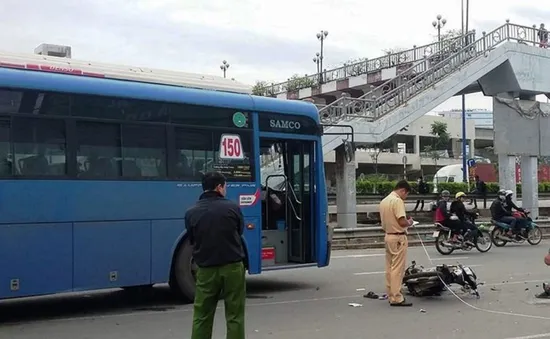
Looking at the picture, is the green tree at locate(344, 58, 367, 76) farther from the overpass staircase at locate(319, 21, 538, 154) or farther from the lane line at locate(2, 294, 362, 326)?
the lane line at locate(2, 294, 362, 326)

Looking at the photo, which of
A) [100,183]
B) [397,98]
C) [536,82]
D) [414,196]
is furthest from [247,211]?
[414,196]

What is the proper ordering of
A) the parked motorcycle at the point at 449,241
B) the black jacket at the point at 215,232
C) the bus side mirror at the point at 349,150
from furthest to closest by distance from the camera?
1. the parked motorcycle at the point at 449,241
2. the bus side mirror at the point at 349,150
3. the black jacket at the point at 215,232

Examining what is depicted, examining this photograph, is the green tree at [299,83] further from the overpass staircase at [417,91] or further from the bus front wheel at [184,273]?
the bus front wheel at [184,273]

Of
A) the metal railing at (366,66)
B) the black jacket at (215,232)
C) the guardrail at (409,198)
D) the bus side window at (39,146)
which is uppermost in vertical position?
the metal railing at (366,66)

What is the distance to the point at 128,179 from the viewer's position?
9.01m

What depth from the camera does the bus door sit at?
1096cm

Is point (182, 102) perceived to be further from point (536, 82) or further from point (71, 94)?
point (536, 82)

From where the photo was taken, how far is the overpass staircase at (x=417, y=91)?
23.0 m

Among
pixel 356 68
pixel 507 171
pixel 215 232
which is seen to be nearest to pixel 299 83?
pixel 356 68

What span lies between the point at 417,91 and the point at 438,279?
622 inches

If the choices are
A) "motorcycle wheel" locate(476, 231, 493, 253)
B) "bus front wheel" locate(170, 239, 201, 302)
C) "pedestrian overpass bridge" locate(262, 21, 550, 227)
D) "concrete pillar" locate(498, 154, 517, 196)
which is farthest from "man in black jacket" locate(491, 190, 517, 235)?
"bus front wheel" locate(170, 239, 201, 302)

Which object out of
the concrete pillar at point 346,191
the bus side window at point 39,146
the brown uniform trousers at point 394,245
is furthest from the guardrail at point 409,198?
the bus side window at point 39,146

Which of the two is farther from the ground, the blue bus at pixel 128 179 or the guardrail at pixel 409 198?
the blue bus at pixel 128 179

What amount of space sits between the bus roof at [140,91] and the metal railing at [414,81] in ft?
39.4
